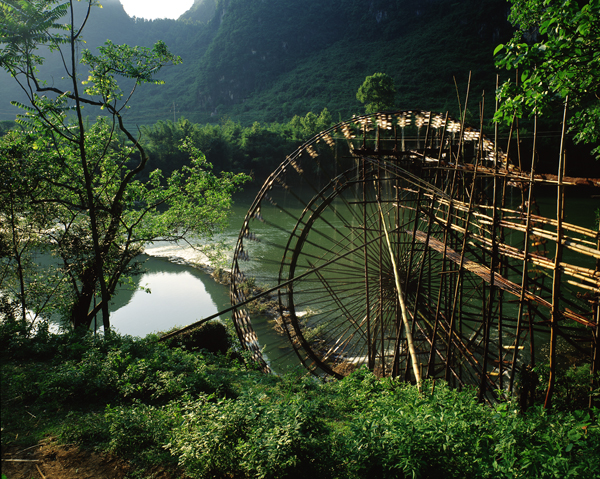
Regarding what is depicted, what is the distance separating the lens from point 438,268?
759cm

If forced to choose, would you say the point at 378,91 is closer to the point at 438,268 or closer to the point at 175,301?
the point at 175,301

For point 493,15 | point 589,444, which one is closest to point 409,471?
point 589,444

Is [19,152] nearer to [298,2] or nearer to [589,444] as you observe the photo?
[589,444]

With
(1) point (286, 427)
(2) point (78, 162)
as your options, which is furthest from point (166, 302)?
(1) point (286, 427)

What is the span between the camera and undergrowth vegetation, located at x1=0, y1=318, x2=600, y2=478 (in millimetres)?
2197

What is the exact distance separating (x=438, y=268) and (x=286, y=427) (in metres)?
5.95

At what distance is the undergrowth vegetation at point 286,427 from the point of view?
2.20 m

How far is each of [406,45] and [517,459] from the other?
8378cm

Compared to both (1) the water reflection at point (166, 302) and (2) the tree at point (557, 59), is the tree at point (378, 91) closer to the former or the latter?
(1) the water reflection at point (166, 302)

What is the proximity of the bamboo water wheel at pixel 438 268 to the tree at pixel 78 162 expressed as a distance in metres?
2.67

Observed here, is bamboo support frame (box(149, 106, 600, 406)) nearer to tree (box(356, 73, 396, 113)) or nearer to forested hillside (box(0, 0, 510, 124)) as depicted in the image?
Answer: tree (box(356, 73, 396, 113))

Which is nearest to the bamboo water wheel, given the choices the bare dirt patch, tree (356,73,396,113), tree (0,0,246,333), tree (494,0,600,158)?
tree (494,0,600,158)

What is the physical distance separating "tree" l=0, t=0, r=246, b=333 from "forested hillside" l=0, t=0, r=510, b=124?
43.3 meters

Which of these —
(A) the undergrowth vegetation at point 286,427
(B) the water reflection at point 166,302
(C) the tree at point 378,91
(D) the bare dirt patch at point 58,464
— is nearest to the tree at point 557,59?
(A) the undergrowth vegetation at point 286,427
